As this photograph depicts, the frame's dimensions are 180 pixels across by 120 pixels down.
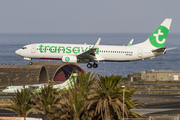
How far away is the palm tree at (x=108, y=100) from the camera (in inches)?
1371

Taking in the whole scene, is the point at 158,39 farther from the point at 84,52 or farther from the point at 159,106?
the point at 159,106

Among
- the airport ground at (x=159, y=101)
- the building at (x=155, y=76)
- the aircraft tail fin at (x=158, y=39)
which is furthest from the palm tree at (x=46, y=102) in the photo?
the building at (x=155, y=76)

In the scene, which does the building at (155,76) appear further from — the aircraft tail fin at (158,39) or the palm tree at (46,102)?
the palm tree at (46,102)

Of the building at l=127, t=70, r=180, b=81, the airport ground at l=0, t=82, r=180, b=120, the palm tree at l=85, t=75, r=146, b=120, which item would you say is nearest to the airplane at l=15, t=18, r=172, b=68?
the airport ground at l=0, t=82, r=180, b=120

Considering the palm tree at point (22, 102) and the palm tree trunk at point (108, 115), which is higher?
the palm tree at point (22, 102)

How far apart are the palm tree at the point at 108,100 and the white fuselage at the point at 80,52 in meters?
38.2

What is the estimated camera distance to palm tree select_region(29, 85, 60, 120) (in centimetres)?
3666

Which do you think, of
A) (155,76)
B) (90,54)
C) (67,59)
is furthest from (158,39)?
(155,76)

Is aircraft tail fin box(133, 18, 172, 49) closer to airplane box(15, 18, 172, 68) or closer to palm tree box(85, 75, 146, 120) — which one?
airplane box(15, 18, 172, 68)

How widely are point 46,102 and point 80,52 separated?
37857mm

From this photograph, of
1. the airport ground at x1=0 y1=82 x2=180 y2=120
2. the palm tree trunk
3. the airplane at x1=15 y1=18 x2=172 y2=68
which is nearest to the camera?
the palm tree trunk

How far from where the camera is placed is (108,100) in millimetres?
35500

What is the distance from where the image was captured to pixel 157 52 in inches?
2923

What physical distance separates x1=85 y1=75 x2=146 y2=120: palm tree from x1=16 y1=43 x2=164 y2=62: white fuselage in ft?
125
